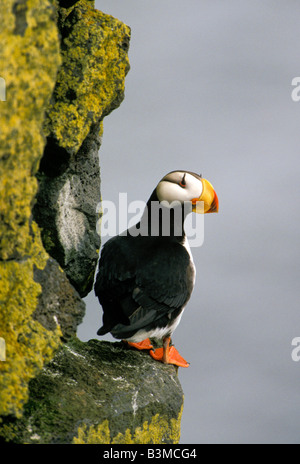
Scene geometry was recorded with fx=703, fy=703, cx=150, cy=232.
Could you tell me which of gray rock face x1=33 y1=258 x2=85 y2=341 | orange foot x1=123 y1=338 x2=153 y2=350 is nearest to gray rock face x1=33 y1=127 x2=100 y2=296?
orange foot x1=123 y1=338 x2=153 y2=350

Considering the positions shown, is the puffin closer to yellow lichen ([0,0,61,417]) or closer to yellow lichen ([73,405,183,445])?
yellow lichen ([73,405,183,445])

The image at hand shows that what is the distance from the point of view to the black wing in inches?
176

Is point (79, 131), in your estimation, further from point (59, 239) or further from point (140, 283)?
point (140, 283)

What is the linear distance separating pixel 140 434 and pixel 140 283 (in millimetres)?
928

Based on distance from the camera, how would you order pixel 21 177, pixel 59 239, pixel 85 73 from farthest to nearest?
1. pixel 59 239
2. pixel 85 73
3. pixel 21 177

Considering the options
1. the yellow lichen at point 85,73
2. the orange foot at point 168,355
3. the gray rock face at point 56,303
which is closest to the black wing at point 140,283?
the orange foot at point 168,355

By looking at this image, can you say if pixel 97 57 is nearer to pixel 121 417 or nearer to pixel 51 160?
pixel 51 160

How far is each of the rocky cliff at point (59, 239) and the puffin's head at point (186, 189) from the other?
1.85 feet

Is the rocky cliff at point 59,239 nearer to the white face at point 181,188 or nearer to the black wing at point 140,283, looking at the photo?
the black wing at point 140,283

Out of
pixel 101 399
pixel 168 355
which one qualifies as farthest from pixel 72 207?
pixel 101 399

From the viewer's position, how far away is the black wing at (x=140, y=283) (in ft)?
14.7

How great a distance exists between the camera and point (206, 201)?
4805 mm
